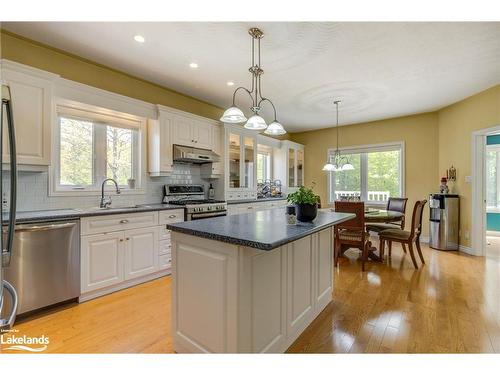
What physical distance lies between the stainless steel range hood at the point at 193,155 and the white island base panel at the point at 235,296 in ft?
6.96

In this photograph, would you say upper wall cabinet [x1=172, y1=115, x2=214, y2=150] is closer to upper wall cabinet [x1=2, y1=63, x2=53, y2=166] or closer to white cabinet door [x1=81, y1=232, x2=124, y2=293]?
upper wall cabinet [x1=2, y1=63, x2=53, y2=166]

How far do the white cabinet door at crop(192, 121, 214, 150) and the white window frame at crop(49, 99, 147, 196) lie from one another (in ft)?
2.42

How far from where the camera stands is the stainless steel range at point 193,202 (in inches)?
137

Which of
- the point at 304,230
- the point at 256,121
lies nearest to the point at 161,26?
the point at 256,121

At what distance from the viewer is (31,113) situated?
7.90ft

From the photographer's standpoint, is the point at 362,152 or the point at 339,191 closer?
the point at 362,152

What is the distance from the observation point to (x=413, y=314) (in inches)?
90.0

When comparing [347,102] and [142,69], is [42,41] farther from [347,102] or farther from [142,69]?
[347,102]

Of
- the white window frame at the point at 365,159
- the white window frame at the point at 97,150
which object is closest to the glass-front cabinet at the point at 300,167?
the white window frame at the point at 365,159

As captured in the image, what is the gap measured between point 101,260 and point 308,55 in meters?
3.10

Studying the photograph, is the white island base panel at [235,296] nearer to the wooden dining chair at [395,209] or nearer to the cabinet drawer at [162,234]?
the cabinet drawer at [162,234]

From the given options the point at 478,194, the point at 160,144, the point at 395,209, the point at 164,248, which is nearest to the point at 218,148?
the point at 160,144

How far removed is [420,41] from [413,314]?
8.56ft

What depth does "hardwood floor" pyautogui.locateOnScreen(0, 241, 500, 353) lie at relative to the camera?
186 cm
